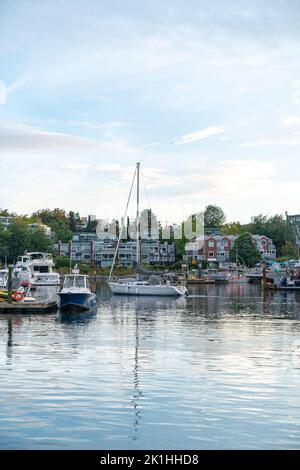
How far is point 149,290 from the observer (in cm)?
8244

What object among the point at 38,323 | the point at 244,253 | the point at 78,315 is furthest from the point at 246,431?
the point at 244,253

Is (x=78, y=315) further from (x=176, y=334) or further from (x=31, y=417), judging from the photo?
(x=31, y=417)

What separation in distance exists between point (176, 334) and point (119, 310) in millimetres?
21013

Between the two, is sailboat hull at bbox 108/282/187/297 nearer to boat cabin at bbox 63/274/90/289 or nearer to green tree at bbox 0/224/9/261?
boat cabin at bbox 63/274/90/289

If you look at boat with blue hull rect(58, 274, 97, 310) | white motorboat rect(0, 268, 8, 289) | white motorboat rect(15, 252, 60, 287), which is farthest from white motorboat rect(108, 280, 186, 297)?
white motorboat rect(15, 252, 60, 287)

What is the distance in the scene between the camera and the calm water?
17188 mm

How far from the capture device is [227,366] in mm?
27719

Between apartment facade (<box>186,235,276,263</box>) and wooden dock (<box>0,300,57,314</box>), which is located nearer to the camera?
wooden dock (<box>0,300,57,314</box>)

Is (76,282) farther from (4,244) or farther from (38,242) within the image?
(38,242)

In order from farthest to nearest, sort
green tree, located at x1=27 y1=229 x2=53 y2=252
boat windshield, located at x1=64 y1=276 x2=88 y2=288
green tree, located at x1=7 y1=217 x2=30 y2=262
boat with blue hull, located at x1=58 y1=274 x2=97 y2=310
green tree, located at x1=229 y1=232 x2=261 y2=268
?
A: green tree, located at x1=229 y1=232 x2=261 y2=268 → green tree, located at x1=27 y1=229 x2=53 y2=252 → green tree, located at x1=7 y1=217 x2=30 y2=262 → boat windshield, located at x1=64 y1=276 x2=88 y2=288 → boat with blue hull, located at x1=58 y1=274 x2=97 y2=310

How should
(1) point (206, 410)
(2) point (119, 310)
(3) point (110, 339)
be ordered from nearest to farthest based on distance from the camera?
1. (1) point (206, 410)
2. (3) point (110, 339)
3. (2) point (119, 310)

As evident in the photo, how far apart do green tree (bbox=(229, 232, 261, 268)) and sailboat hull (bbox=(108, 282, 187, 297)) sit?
104 meters

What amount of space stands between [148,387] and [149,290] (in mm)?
59286
